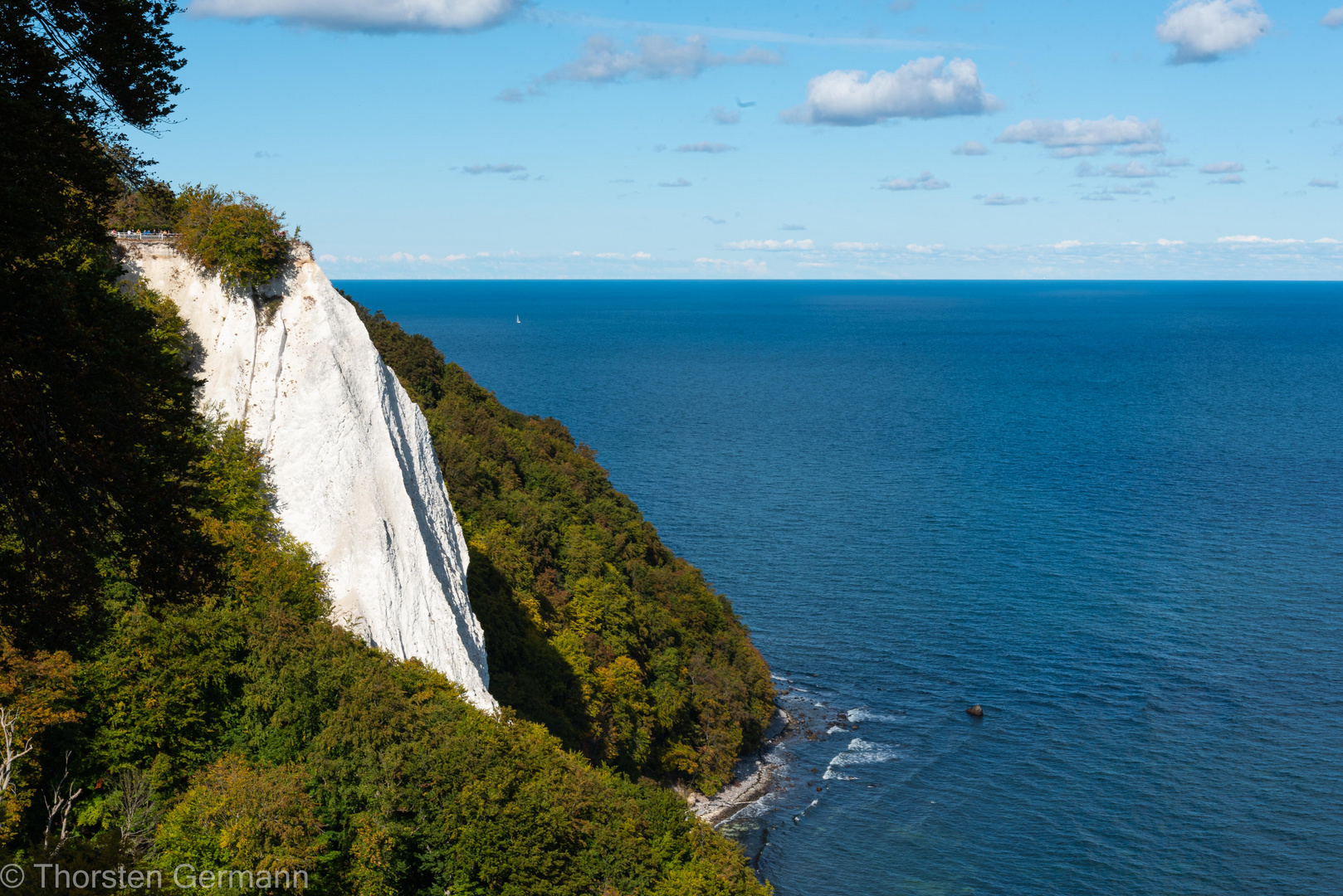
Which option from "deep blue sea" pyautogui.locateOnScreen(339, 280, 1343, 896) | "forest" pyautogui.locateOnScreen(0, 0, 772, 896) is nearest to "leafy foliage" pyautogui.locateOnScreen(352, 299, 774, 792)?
"forest" pyautogui.locateOnScreen(0, 0, 772, 896)

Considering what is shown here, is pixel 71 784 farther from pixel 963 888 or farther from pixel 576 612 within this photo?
pixel 963 888

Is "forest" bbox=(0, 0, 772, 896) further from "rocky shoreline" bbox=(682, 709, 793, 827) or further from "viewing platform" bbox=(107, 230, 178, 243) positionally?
"rocky shoreline" bbox=(682, 709, 793, 827)

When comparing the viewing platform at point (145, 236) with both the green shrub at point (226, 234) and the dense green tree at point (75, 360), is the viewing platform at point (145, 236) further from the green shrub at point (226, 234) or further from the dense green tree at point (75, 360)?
the dense green tree at point (75, 360)

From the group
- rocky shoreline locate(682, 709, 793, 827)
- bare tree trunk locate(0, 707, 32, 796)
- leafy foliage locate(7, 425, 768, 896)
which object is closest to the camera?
bare tree trunk locate(0, 707, 32, 796)

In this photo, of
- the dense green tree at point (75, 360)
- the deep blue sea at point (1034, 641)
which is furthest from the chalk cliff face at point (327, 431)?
the deep blue sea at point (1034, 641)

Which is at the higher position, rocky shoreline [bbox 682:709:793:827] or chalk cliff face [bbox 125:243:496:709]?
chalk cliff face [bbox 125:243:496:709]

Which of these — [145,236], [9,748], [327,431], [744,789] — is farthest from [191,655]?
[744,789]

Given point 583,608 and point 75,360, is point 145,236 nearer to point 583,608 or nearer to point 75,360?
point 75,360

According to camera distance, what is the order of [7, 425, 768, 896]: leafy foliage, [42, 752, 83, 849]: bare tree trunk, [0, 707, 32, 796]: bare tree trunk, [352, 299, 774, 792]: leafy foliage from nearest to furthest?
[0, 707, 32, 796]: bare tree trunk < [42, 752, 83, 849]: bare tree trunk < [7, 425, 768, 896]: leafy foliage < [352, 299, 774, 792]: leafy foliage
